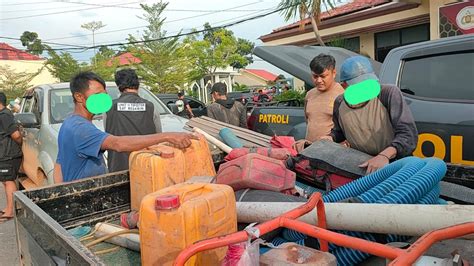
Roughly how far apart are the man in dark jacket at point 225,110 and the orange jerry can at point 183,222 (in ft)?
13.2

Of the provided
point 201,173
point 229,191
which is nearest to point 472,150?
point 201,173

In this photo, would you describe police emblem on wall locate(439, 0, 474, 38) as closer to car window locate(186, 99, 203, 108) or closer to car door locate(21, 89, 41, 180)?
car window locate(186, 99, 203, 108)

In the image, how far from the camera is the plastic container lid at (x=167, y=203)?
5.28ft

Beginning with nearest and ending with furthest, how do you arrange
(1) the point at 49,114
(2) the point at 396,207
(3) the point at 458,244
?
(2) the point at 396,207 < (3) the point at 458,244 < (1) the point at 49,114

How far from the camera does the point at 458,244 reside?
5.71 ft

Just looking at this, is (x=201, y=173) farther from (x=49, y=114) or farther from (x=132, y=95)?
(x=49, y=114)

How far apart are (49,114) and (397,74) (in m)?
4.27

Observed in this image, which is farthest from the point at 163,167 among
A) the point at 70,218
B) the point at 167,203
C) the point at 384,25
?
the point at 384,25

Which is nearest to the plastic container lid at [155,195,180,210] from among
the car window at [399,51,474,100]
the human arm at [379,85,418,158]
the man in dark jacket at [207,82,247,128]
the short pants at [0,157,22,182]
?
the human arm at [379,85,418,158]

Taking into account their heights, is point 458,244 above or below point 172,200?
below

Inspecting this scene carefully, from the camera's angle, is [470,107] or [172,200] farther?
[470,107]

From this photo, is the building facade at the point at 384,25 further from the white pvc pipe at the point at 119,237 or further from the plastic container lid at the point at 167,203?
the plastic container lid at the point at 167,203

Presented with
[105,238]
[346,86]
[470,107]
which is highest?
[346,86]

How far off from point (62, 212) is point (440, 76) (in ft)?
10.9
